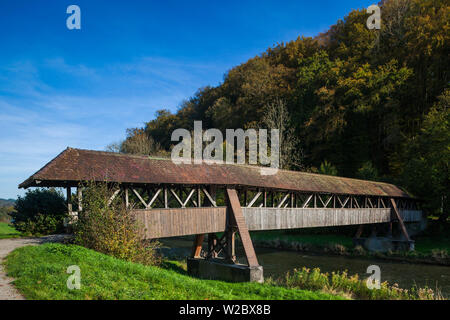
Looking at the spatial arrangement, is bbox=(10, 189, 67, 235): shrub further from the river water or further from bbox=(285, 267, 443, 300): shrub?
bbox=(285, 267, 443, 300): shrub

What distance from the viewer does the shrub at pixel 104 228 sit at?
985 centimetres

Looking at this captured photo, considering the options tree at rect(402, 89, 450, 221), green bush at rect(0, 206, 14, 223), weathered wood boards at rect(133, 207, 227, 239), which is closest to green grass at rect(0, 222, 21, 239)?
weathered wood boards at rect(133, 207, 227, 239)

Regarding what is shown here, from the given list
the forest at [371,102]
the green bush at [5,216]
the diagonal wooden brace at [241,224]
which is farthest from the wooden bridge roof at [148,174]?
the green bush at [5,216]

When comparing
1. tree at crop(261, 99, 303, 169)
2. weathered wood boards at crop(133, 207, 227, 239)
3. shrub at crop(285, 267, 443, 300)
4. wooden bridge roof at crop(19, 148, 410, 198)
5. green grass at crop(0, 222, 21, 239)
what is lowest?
shrub at crop(285, 267, 443, 300)

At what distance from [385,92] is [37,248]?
105 feet

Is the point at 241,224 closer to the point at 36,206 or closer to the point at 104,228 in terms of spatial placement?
the point at 104,228

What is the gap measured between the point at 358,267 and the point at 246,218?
8370 millimetres

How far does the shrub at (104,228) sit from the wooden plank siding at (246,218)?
1058 millimetres

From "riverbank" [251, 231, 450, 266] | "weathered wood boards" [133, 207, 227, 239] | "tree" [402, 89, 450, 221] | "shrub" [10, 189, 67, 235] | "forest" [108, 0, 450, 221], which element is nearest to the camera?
"weathered wood boards" [133, 207, 227, 239]

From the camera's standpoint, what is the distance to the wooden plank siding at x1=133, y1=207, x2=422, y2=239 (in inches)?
478

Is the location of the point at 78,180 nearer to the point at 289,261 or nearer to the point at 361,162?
the point at 289,261

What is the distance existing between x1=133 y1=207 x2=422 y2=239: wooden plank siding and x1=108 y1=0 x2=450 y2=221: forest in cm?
718

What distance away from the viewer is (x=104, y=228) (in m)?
9.91

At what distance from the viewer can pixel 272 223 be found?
16312mm
